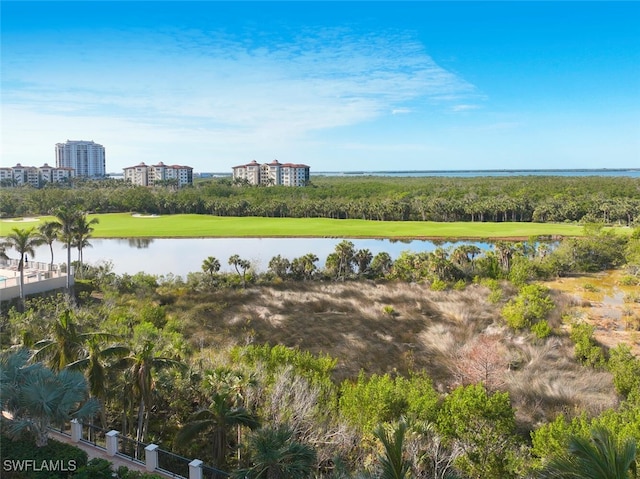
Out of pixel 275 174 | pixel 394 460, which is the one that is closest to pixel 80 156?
pixel 275 174

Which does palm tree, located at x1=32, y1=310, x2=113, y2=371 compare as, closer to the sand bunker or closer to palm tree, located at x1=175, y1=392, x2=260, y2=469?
palm tree, located at x1=175, y1=392, x2=260, y2=469

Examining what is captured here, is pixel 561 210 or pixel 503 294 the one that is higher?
pixel 561 210

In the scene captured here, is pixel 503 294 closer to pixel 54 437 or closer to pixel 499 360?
pixel 499 360

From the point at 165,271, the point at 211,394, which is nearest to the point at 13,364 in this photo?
the point at 211,394

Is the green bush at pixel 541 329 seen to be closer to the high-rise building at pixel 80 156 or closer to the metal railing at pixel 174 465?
the metal railing at pixel 174 465

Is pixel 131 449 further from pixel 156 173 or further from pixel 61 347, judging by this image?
pixel 156 173

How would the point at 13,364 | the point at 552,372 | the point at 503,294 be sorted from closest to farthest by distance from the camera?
the point at 13,364 → the point at 552,372 → the point at 503,294

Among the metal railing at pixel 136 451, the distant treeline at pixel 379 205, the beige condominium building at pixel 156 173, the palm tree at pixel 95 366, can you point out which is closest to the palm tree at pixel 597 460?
the metal railing at pixel 136 451
